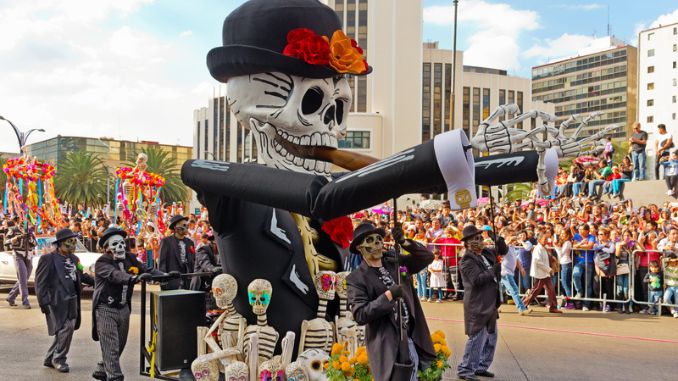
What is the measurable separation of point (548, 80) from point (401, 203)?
2907 inches

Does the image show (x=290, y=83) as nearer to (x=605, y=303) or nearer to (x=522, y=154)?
(x=522, y=154)

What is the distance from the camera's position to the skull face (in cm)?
456

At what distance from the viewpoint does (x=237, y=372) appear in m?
4.40

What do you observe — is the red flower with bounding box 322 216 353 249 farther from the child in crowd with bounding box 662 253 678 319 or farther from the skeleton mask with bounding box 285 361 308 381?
the child in crowd with bounding box 662 253 678 319

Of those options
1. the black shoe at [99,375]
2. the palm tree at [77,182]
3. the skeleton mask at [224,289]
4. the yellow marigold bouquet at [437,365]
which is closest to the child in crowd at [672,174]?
the yellow marigold bouquet at [437,365]

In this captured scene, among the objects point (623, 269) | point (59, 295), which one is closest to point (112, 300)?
point (59, 295)

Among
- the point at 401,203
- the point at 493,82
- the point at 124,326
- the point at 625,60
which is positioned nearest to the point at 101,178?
the point at 401,203

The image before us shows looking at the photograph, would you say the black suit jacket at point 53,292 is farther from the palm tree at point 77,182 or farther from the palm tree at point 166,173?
the palm tree at point 166,173

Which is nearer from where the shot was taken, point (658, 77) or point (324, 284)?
point (324, 284)

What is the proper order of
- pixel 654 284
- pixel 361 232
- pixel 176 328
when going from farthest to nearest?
pixel 654 284, pixel 176 328, pixel 361 232

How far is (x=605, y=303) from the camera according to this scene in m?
12.7

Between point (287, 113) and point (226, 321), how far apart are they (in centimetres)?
143

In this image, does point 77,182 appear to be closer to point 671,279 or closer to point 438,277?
point 438,277

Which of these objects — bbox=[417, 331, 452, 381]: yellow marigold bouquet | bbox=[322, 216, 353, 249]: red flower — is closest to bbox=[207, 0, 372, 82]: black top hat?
bbox=[322, 216, 353, 249]: red flower
